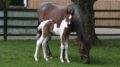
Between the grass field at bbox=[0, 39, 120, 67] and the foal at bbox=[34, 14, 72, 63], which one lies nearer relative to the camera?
the grass field at bbox=[0, 39, 120, 67]

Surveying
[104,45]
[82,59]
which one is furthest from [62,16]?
[104,45]

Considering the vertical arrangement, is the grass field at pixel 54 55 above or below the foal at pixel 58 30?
below

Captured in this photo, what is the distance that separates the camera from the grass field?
1339 centimetres

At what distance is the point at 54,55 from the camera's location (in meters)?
15.5

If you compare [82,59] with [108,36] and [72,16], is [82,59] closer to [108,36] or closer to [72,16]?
[72,16]

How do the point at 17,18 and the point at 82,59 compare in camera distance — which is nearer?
the point at 82,59

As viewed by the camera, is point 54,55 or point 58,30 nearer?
point 58,30

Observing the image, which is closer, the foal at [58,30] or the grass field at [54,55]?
the grass field at [54,55]

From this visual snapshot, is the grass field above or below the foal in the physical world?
below

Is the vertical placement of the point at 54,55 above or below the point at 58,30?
below

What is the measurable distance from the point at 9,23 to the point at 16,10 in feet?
2.16

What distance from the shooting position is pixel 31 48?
57.8 feet

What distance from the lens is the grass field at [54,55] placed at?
13391 millimetres

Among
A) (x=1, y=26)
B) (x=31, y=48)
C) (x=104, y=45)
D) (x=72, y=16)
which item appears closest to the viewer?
(x=72, y=16)
